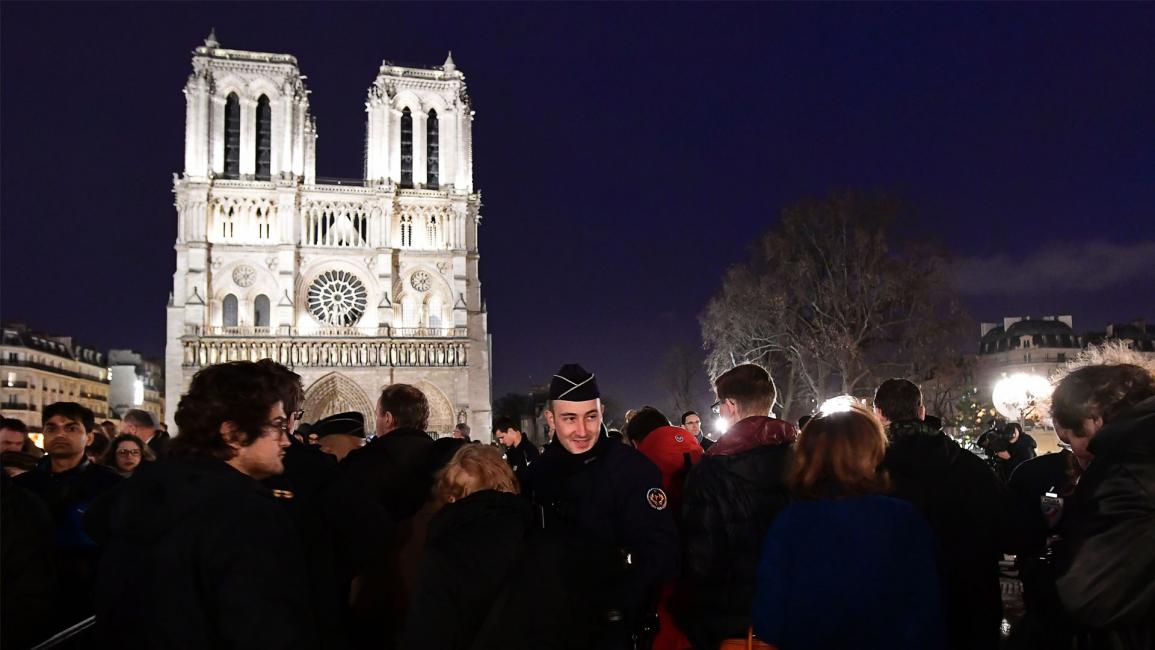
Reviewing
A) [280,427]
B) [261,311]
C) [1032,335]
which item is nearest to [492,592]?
[280,427]

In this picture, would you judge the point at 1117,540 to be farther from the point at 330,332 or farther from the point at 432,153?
the point at 432,153

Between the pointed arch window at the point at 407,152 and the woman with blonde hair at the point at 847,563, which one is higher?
the pointed arch window at the point at 407,152

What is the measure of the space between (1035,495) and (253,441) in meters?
4.23

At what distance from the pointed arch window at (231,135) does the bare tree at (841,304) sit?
23.9 metres

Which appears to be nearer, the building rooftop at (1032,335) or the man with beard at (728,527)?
the man with beard at (728,527)

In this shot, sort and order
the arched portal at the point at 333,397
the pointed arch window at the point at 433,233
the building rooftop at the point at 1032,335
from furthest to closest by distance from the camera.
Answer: the building rooftop at the point at 1032,335
the pointed arch window at the point at 433,233
the arched portal at the point at 333,397

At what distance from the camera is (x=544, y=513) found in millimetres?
2855

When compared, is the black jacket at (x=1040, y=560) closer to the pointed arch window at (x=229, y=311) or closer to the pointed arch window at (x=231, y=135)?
the pointed arch window at (x=229, y=311)

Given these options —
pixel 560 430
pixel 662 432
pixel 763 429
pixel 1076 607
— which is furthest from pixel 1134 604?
pixel 662 432

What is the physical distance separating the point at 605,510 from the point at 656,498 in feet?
0.69

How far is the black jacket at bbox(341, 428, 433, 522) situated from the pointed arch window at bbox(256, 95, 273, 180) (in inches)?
1364

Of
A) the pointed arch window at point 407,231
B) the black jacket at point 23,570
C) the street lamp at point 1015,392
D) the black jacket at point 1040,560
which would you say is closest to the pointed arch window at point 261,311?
the pointed arch window at point 407,231

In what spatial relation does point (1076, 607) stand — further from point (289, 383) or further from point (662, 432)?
point (662, 432)

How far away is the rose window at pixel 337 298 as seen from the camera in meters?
35.1
